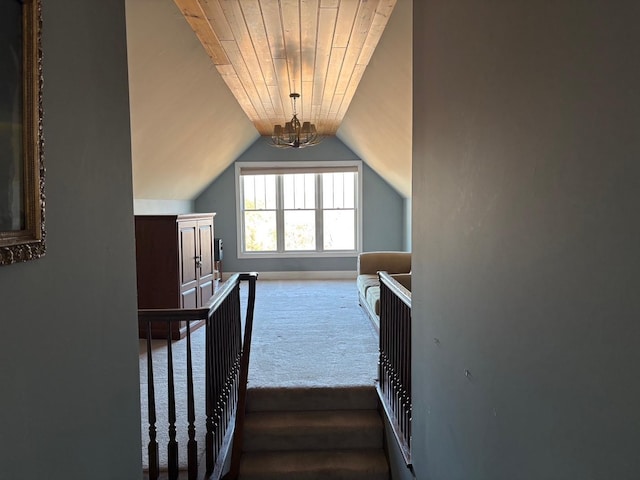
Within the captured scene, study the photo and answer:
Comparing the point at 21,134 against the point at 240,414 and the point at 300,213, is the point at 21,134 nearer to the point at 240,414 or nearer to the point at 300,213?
the point at 240,414

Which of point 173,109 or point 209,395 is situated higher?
point 173,109

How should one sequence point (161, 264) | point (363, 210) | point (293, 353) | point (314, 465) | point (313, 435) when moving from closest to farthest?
point (314, 465) < point (313, 435) < point (293, 353) < point (161, 264) < point (363, 210)

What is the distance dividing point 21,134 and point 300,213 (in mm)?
7284

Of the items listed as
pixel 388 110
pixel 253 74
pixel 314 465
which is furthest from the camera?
pixel 388 110

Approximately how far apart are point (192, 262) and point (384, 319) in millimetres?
2649

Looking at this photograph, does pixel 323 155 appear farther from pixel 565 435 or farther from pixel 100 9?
pixel 565 435

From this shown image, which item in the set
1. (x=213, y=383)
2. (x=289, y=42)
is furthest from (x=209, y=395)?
(x=289, y=42)

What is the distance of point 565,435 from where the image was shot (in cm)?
92

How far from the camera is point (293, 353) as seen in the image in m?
4.15

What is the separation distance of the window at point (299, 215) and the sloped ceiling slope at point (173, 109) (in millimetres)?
1129

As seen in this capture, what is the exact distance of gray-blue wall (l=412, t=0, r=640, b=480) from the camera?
2.45 feet

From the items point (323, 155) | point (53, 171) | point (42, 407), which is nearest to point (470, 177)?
point (53, 171)

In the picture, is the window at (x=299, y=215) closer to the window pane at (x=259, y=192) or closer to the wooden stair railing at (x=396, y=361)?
the window pane at (x=259, y=192)

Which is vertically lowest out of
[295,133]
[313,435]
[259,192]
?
[313,435]
